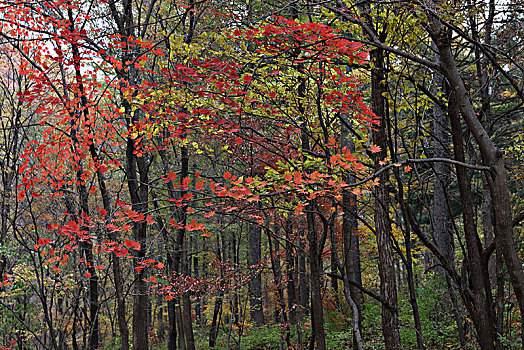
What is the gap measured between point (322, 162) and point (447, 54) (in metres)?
2.31

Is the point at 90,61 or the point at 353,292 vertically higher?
the point at 90,61

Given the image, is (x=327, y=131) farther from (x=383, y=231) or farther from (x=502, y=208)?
→ (x=502, y=208)

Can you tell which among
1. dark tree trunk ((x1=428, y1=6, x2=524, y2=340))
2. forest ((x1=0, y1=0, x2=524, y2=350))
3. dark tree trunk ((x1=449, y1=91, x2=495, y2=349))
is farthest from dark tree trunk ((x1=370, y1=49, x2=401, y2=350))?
dark tree trunk ((x1=428, y1=6, x2=524, y2=340))

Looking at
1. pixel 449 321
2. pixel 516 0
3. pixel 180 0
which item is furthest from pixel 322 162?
pixel 180 0

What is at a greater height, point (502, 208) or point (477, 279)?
point (502, 208)

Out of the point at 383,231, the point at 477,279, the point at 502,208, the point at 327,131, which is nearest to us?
the point at 502,208

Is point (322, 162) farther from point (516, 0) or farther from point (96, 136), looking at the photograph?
point (96, 136)

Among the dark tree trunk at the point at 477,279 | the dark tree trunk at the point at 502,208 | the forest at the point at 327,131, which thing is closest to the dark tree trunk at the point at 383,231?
the forest at the point at 327,131

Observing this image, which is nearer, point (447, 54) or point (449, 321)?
point (447, 54)

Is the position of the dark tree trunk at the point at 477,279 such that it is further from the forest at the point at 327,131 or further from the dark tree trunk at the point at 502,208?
the dark tree trunk at the point at 502,208

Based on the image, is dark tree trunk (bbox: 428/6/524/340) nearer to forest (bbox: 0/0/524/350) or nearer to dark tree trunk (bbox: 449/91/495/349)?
forest (bbox: 0/0/524/350)

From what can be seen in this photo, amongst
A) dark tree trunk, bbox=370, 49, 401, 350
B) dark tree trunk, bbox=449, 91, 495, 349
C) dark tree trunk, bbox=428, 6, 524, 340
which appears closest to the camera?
dark tree trunk, bbox=428, 6, 524, 340

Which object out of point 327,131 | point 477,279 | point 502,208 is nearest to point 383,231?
point 477,279

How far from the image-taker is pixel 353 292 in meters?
7.79
